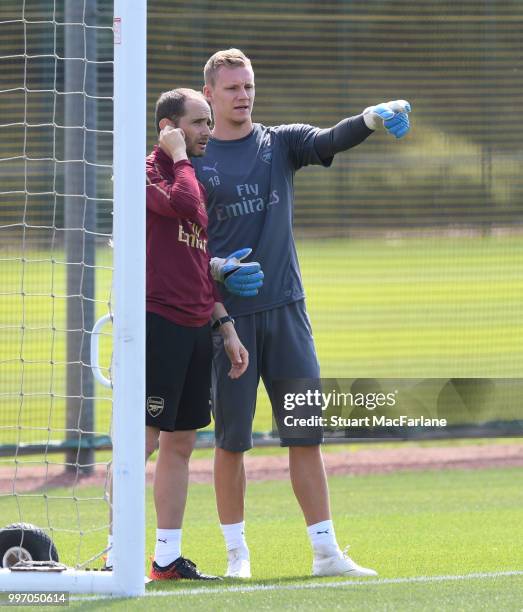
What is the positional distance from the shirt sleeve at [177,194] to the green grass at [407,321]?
4426 mm

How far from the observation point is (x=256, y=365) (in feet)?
16.3

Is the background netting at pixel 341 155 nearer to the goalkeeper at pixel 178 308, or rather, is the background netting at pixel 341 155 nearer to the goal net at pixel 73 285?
the goal net at pixel 73 285

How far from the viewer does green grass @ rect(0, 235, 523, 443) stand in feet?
33.4

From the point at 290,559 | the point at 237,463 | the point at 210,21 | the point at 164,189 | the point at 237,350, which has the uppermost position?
the point at 210,21

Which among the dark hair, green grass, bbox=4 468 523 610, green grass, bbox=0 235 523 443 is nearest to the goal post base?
green grass, bbox=4 468 523 610

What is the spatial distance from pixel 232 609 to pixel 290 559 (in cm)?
140

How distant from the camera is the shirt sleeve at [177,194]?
4.52 metres

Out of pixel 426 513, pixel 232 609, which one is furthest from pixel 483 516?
pixel 232 609

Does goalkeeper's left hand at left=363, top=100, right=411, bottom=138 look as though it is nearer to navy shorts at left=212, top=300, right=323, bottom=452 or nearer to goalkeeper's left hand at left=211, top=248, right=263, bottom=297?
goalkeeper's left hand at left=211, top=248, right=263, bottom=297

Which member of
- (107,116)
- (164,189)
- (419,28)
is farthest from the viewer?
(419,28)

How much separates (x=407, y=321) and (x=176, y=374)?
321 inches

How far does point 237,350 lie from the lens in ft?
15.6

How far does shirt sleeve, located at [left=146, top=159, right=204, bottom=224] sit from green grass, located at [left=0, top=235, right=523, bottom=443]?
443 cm

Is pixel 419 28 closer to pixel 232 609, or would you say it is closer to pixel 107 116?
pixel 107 116
